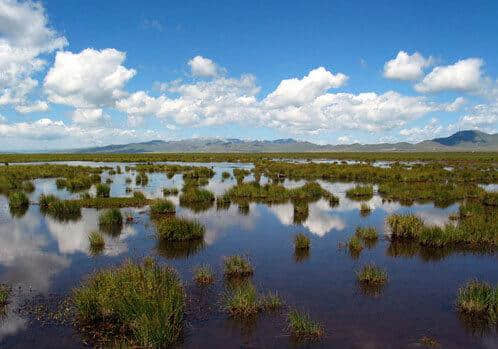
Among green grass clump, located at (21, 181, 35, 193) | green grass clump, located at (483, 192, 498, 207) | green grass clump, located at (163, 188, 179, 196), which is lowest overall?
green grass clump, located at (483, 192, 498, 207)

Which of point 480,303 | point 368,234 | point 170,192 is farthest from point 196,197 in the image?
point 480,303

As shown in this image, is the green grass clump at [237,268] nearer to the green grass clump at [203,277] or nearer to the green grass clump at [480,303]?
the green grass clump at [203,277]

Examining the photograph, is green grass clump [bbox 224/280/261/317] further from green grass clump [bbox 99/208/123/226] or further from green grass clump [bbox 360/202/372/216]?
green grass clump [bbox 360/202/372/216]

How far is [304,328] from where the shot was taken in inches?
345

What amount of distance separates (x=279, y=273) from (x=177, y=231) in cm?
579

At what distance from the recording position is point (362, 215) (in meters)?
23.3

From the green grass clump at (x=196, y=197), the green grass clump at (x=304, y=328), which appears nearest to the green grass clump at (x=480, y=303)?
the green grass clump at (x=304, y=328)

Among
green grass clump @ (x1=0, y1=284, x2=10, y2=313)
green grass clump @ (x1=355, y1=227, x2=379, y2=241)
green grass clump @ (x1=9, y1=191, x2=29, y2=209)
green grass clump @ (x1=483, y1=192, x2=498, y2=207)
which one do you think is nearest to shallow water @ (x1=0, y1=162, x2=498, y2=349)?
green grass clump @ (x1=0, y1=284, x2=10, y2=313)

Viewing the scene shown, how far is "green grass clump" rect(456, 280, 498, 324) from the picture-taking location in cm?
963

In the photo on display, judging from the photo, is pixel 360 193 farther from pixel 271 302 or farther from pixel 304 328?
pixel 304 328

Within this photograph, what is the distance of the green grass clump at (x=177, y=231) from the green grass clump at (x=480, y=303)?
10524 millimetres

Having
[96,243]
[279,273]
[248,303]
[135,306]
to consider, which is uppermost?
[135,306]

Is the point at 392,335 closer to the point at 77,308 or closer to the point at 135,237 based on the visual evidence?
the point at 77,308

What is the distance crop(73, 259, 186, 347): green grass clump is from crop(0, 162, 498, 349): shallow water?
51cm
